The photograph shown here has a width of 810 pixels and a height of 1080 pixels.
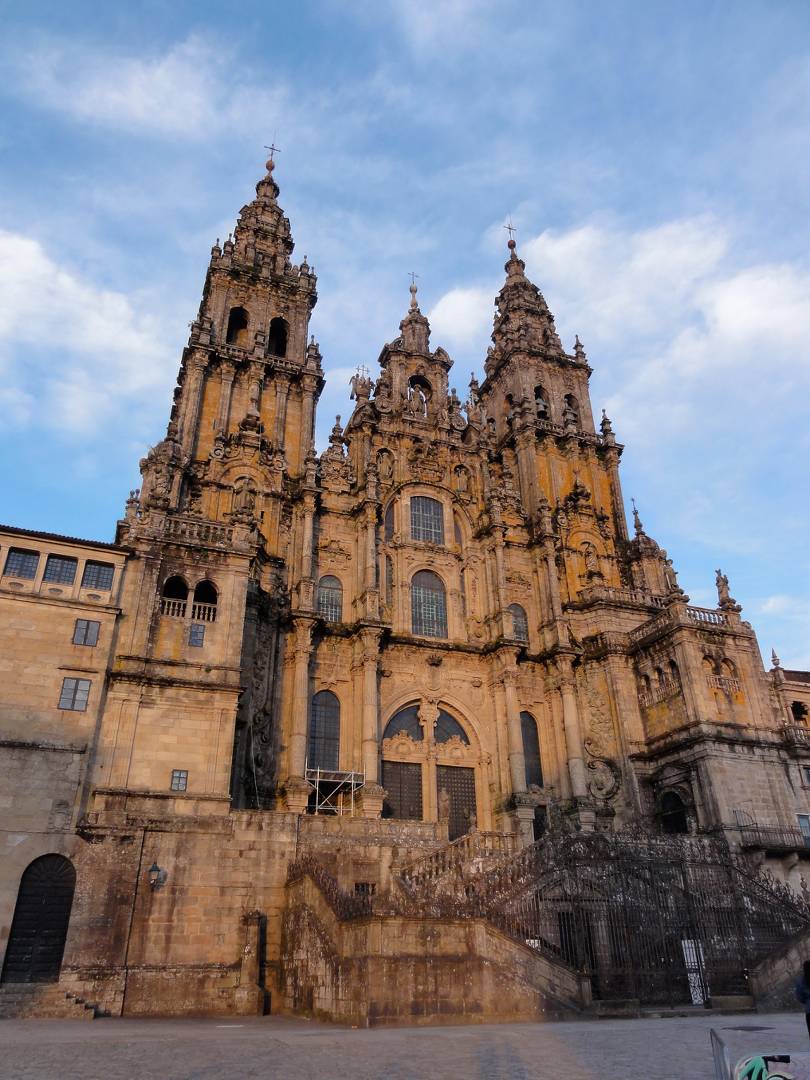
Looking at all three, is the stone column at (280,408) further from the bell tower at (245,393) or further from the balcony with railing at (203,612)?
the balcony with railing at (203,612)

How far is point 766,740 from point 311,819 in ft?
62.9

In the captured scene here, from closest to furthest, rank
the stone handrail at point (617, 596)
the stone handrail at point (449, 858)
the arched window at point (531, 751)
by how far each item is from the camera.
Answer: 1. the stone handrail at point (449, 858)
2. the arched window at point (531, 751)
3. the stone handrail at point (617, 596)

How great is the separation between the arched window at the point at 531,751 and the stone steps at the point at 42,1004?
791 inches

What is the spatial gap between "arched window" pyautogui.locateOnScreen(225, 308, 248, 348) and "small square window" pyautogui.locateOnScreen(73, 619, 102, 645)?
22227mm

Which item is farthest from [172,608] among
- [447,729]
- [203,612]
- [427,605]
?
[447,729]

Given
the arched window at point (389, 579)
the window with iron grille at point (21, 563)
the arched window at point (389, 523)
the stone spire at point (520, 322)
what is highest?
the stone spire at point (520, 322)

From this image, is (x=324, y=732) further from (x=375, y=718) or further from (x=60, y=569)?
(x=60, y=569)

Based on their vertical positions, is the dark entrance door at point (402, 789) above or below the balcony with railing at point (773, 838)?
above

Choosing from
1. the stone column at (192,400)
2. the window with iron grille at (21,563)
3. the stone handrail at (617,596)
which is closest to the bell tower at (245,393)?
the stone column at (192,400)

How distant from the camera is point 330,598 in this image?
35938mm

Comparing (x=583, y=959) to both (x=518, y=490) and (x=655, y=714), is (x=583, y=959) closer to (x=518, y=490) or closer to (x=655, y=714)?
(x=655, y=714)

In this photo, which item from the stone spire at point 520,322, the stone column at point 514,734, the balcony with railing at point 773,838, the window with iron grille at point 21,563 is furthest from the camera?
the stone spire at point 520,322

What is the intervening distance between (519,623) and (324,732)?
11.8 metres

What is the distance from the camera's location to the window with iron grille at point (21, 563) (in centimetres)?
2505
